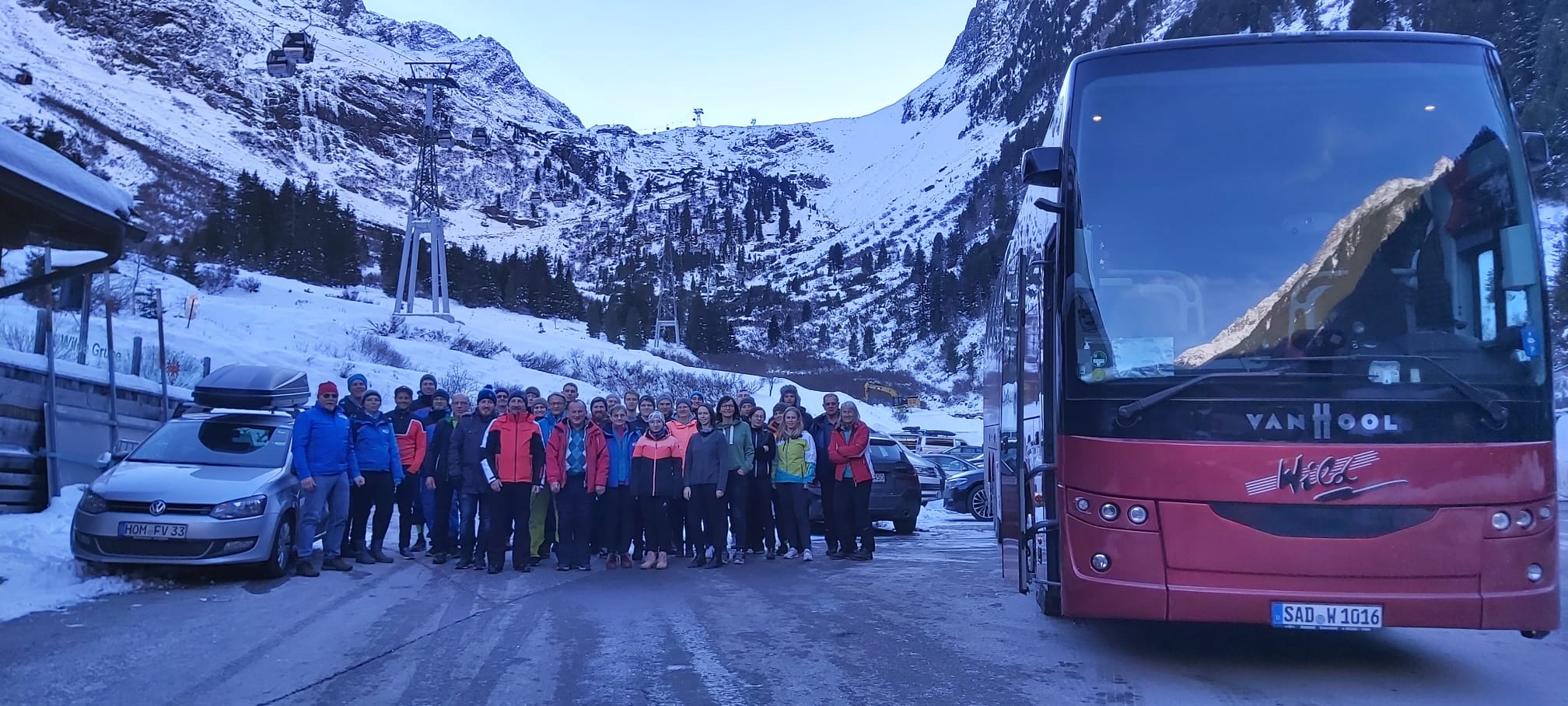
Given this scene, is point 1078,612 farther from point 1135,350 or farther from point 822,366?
point 822,366

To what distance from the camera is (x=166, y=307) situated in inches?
1435

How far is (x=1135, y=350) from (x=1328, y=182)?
1.30 m

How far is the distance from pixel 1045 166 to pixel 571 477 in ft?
20.2

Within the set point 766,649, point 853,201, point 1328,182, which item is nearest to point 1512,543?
point 1328,182

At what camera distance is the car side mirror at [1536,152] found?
17.9 ft

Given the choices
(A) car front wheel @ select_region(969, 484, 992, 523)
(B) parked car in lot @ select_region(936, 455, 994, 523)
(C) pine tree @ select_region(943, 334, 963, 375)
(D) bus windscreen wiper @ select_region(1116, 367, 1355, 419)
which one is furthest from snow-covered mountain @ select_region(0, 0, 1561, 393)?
(D) bus windscreen wiper @ select_region(1116, 367, 1355, 419)

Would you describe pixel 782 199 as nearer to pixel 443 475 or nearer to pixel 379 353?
pixel 379 353

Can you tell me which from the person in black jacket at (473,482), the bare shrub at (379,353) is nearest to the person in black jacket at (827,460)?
the person in black jacket at (473,482)

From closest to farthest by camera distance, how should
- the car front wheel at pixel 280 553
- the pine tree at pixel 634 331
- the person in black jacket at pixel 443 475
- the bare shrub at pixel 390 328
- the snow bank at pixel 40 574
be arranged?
1. the snow bank at pixel 40 574
2. the car front wheel at pixel 280 553
3. the person in black jacket at pixel 443 475
4. the bare shrub at pixel 390 328
5. the pine tree at pixel 634 331

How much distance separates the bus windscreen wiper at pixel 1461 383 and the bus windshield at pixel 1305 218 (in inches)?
0.5

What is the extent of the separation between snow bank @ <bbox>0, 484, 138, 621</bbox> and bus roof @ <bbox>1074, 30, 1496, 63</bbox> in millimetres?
7989

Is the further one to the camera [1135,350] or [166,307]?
[166,307]

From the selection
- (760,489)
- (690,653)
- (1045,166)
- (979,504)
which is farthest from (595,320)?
(1045,166)

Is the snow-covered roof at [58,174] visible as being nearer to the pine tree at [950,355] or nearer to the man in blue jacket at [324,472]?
the man in blue jacket at [324,472]
